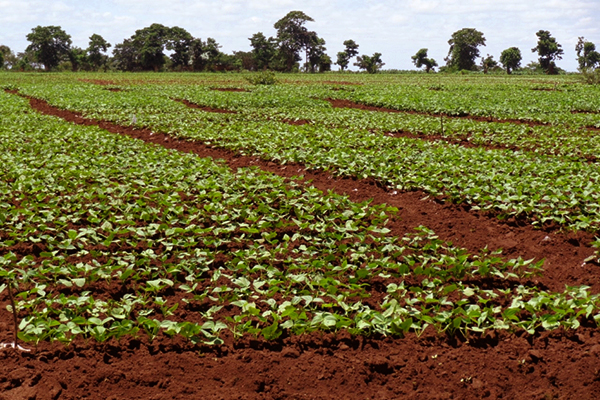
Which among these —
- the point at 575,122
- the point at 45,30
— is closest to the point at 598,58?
the point at 575,122

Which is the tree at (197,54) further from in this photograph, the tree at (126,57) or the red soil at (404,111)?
the red soil at (404,111)

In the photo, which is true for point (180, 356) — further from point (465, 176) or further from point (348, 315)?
point (465, 176)

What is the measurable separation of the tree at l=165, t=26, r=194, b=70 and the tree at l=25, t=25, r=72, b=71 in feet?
73.0

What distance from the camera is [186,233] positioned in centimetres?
628

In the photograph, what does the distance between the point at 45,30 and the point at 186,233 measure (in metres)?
103

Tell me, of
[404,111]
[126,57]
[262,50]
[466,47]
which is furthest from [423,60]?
[404,111]

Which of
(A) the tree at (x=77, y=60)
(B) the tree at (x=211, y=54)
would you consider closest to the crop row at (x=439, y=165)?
(B) the tree at (x=211, y=54)

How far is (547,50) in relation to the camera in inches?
3765

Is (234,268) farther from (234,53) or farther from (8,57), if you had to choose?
(8,57)

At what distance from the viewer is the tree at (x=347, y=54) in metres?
104

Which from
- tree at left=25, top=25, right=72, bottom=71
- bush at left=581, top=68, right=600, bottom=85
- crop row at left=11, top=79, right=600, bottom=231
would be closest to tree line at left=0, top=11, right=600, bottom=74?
tree at left=25, top=25, right=72, bottom=71

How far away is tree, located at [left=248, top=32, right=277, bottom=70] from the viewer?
9638cm

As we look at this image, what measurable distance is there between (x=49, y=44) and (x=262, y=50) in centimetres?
4222

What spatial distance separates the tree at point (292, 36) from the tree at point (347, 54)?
10.9m
